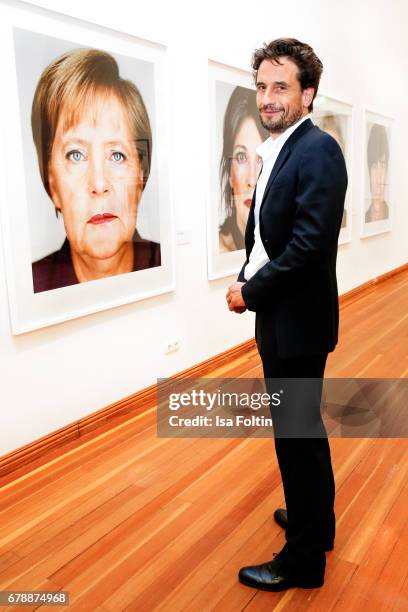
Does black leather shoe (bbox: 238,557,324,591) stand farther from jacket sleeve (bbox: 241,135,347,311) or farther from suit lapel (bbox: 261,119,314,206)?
suit lapel (bbox: 261,119,314,206)

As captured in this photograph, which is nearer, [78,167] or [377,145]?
[78,167]

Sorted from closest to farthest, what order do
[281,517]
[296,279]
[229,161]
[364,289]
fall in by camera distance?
[296,279]
[281,517]
[229,161]
[364,289]

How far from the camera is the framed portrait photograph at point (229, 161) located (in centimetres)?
397

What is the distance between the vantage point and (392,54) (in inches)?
301

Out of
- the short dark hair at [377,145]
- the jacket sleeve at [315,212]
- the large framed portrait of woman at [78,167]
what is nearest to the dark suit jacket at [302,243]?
the jacket sleeve at [315,212]

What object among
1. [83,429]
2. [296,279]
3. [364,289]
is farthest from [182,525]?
[364,289]

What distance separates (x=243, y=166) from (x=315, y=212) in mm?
2889

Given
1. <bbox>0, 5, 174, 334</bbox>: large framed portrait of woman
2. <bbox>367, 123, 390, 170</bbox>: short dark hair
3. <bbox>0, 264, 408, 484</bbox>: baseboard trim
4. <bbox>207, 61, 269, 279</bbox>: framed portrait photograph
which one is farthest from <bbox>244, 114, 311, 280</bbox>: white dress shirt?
<bbox>367, 123, 390, 170</bbox>: short dark hair

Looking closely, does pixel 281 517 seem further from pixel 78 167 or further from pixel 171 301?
pixel 78 167

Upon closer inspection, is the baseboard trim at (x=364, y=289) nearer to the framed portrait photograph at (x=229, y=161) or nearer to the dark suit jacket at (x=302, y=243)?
the framed portrait photograph at (x=229, y=161)

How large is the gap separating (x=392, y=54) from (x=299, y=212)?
7.35 meters

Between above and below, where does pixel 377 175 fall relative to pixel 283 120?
above

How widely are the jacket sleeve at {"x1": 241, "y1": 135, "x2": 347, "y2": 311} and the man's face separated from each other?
0.58 feet

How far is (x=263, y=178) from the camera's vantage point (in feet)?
5.91
